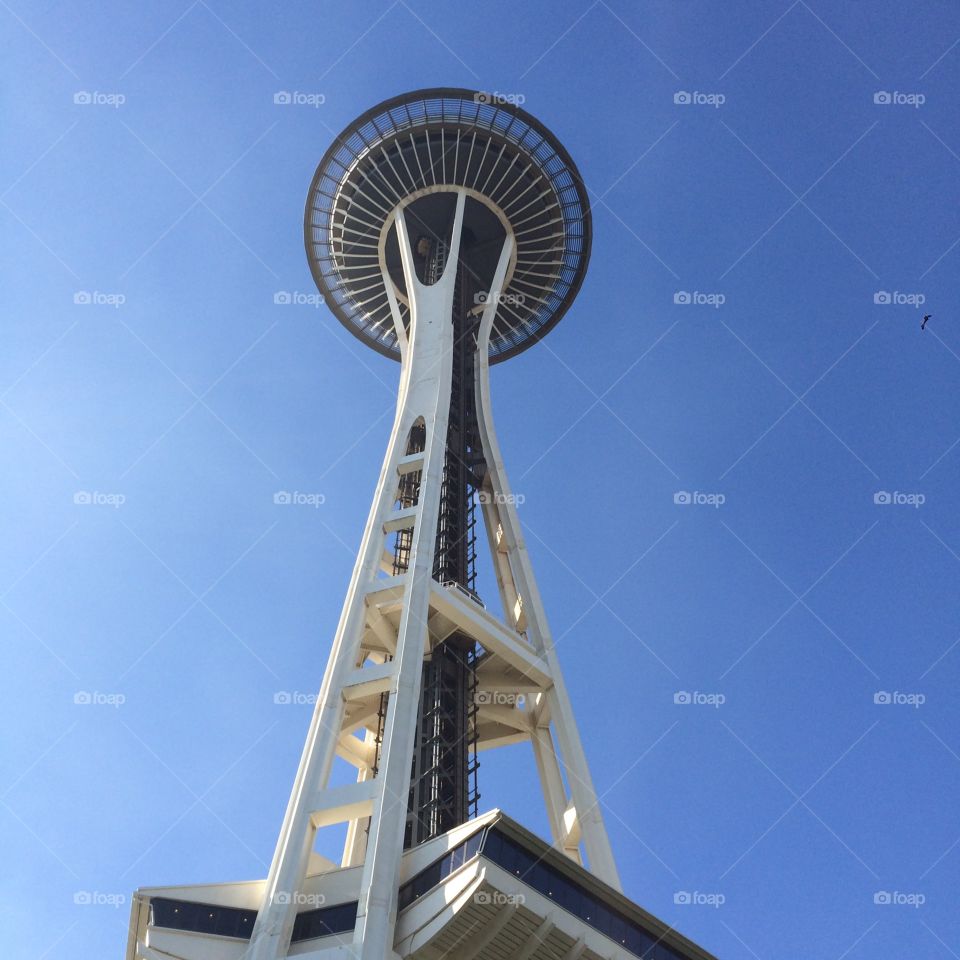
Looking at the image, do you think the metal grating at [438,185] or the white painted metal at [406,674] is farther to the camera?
the metal grating at [438,185]

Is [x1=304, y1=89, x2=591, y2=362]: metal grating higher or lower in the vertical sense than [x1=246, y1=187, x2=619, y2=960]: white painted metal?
higher

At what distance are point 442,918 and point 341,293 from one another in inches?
1386

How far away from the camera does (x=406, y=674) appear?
2966 centimetres

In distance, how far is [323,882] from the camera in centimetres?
2662

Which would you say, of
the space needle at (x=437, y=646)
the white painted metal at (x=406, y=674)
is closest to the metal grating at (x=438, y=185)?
the space needle at (x=437, y=646)

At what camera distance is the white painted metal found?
2580 cm

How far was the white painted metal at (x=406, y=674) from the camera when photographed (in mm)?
25797

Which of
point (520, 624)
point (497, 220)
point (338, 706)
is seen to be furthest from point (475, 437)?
point (338, 706)

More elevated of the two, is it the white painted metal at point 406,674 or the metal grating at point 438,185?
the metal grating at point 438,185

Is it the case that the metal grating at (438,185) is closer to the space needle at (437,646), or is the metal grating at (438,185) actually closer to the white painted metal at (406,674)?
the space needle at (437,646)

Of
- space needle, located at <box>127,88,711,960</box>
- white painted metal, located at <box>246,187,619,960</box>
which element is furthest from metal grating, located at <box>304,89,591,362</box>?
white painted metal, located at <box>246,187,619,960</box>

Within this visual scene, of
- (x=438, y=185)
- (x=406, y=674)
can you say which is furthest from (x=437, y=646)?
(x=438, y=185)

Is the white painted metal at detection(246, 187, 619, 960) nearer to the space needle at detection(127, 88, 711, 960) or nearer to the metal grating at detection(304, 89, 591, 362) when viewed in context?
the space needle at detection(127, 88, 711, 960)

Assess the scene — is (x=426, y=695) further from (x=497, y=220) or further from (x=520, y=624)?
(x=497, y=220)
